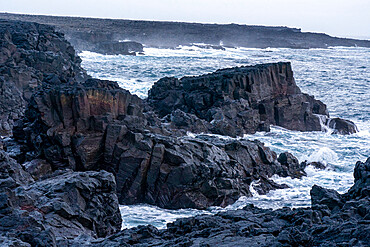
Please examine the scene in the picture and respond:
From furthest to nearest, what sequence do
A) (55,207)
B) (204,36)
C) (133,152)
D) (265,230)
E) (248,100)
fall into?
(204,36) < (248,100) < (133,152) < (55,207) < (265,230)

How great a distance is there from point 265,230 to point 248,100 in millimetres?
19528

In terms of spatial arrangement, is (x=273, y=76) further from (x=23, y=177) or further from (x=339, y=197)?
(x=23, y=177)

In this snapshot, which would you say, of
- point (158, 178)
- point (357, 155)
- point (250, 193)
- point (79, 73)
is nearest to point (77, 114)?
point (158, 178)

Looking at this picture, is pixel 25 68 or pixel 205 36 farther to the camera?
pixel 205 36

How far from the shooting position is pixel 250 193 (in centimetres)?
1741

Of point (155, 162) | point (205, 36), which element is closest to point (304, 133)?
point (155, 162)

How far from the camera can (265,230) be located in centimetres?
938

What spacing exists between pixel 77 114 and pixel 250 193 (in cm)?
773

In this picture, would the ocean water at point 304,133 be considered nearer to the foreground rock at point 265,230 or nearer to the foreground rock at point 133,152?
the foreground rock at point 133,152

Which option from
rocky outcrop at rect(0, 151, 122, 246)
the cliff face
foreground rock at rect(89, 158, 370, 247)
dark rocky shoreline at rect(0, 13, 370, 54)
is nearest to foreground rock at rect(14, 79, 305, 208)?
rocky outcrop at rect(0, 151, 122, 246)

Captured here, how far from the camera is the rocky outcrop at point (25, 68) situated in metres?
25.5

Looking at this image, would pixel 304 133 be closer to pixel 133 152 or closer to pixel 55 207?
pixel 133 152

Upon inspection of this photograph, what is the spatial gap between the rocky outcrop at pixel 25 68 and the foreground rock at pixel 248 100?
682 cm

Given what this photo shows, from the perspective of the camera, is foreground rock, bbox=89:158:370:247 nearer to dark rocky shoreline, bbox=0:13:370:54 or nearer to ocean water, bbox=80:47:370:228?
ocean water, bbox=80:47:370:228
